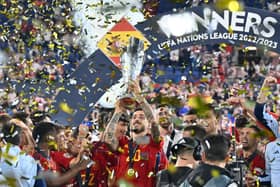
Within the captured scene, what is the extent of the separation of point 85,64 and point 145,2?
1628 millimetres

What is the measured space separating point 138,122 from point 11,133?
1234 millimetres

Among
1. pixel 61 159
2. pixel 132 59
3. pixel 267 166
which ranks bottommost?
pixel 267 166

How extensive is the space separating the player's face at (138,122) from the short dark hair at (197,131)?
0.37 m

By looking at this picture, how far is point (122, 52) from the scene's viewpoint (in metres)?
8.44

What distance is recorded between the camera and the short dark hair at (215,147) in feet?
19.1

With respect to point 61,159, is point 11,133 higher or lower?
higher

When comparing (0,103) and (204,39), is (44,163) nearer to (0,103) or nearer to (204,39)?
(204,39)

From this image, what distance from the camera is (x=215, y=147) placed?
5914 mm

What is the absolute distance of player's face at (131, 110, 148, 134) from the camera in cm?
723

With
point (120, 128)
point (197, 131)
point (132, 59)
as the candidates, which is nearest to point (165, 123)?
point (132, 59)

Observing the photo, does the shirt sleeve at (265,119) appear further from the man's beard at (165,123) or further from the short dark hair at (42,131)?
the short dark hair at (42,131)

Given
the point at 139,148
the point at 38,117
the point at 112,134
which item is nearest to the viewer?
the point at 139,148

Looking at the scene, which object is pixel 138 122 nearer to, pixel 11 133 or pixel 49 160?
pixel 49 160

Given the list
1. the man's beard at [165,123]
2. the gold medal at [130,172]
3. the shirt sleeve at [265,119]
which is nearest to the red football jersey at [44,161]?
the gold medal at [130,172]
